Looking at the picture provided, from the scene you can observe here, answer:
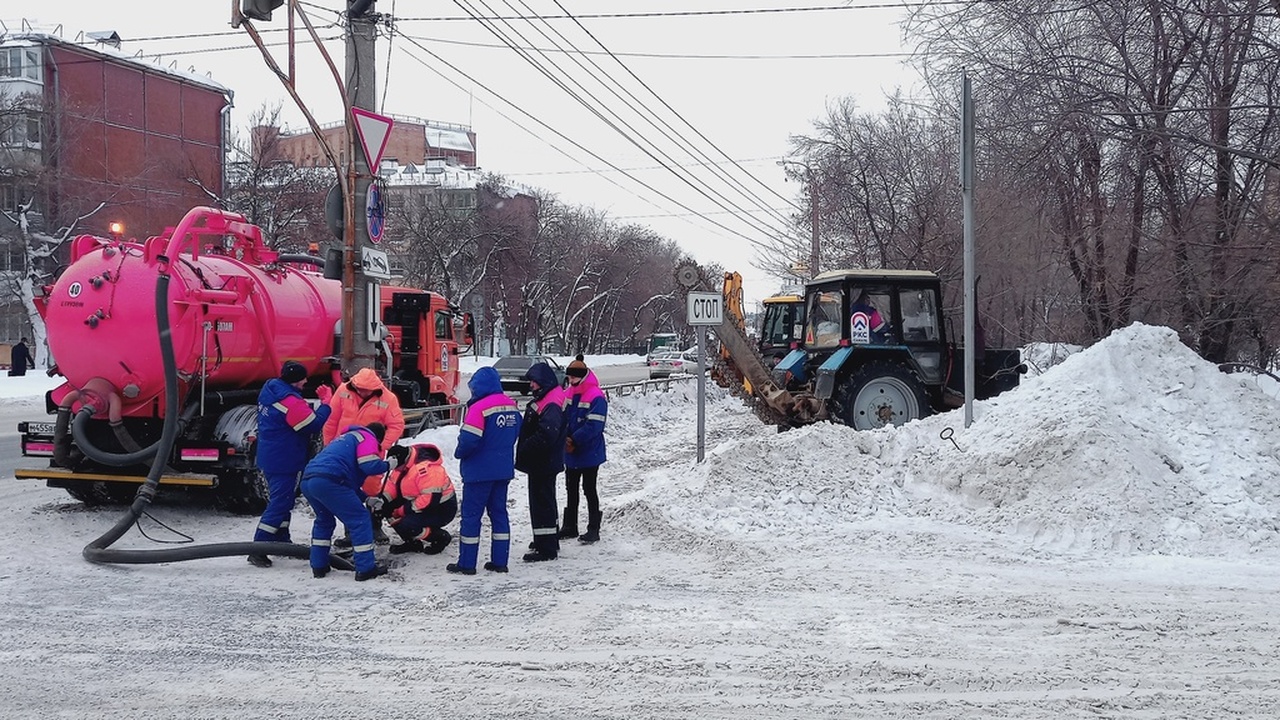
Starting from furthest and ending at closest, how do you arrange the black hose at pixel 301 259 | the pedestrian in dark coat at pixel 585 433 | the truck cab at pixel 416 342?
the truck cab at pixel 416 342
the black hose at pixel 301 259
the pedestrian in dark coat at pixel 585 433

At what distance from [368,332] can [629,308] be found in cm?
7177

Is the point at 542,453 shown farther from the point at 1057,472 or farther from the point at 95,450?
the point at 1057,472

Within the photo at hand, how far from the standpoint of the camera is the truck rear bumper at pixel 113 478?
10.1m

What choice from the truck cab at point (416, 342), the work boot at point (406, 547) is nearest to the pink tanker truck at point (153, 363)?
the work boot at point (406, 547)

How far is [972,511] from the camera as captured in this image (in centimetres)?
966

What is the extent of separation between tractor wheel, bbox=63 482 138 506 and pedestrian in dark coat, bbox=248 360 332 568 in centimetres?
294

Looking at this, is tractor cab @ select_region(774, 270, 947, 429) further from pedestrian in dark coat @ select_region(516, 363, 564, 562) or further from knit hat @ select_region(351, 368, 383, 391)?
knit hat @ select_region(351, 368, 383, 391)

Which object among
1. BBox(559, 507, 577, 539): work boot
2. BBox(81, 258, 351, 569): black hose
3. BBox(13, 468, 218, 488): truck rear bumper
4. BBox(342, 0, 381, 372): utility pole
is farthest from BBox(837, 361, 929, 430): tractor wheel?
BBox(81, 258, 351, 569): black hose

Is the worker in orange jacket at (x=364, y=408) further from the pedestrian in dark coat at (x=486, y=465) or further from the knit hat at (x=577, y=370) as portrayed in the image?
the knit hat at (x=577, y=370)

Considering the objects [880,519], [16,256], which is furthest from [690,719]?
[16,256]

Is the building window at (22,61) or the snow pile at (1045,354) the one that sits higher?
the building window at (22,61)

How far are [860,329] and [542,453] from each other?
7646 mm

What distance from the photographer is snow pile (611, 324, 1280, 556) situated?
28.8 ft

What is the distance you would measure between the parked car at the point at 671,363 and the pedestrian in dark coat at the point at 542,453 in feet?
106
